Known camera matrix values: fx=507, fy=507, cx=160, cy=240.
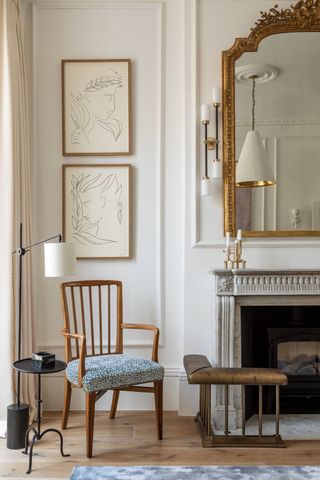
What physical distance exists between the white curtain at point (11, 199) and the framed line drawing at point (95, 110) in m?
0.38

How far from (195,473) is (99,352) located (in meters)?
1.31

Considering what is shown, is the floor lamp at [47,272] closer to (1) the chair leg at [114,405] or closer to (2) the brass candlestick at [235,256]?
(1) the chair leg at [114,405]

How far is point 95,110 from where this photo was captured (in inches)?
146

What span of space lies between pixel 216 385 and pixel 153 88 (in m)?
2.15

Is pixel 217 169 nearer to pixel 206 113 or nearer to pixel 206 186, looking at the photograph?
pixel 206 186

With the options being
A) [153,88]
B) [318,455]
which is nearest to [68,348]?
[318,455]

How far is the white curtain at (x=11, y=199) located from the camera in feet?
10.5

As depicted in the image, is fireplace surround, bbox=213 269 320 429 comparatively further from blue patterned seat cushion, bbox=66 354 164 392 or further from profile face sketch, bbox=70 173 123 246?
profile face sketch, bbox=70 173 123 246

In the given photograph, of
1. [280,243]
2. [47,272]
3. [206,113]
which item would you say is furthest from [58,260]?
[280,243]

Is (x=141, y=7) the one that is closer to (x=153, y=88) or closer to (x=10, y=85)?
(x=153, y=88)

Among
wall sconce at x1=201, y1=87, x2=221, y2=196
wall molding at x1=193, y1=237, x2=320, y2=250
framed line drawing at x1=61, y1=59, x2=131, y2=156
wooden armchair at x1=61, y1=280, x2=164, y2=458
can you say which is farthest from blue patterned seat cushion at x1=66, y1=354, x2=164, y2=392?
framed line drawing at x1=61, y1=59, x2=131, y2=156

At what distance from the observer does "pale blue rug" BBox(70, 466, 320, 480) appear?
2553mm

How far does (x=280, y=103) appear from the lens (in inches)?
140

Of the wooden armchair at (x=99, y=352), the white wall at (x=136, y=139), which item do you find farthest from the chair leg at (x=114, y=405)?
the white wall at (x=136, y=139)
